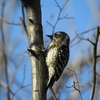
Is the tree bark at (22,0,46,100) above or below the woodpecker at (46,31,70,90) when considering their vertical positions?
above

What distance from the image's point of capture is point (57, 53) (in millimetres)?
4133

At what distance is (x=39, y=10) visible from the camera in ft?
10.3

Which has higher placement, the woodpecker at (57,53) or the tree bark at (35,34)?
the tree bark at (35,34)

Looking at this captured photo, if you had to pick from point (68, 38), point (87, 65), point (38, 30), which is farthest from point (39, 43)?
point (87, 65)

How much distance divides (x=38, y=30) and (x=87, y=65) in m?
2.01

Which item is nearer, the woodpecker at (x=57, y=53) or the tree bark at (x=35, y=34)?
the tree bark at (x=35, y=34)

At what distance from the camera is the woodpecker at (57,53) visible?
3.82 m

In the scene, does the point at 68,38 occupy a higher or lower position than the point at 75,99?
higher

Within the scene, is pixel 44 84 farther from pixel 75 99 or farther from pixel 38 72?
Answer: pixel 75 99

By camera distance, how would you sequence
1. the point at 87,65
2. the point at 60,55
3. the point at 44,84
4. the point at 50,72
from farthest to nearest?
the point at 87,65 → the point at 60,55 → the point at 50,72 → the point at 44,84

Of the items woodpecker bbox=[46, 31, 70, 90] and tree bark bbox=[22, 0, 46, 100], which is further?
woodpecker bbox=[46, 31, 70, 90]

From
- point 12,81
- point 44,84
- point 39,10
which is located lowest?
point 12,81

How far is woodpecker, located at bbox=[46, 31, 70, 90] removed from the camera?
12.5 ft

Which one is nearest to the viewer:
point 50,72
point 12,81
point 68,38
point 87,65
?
point 50,72
